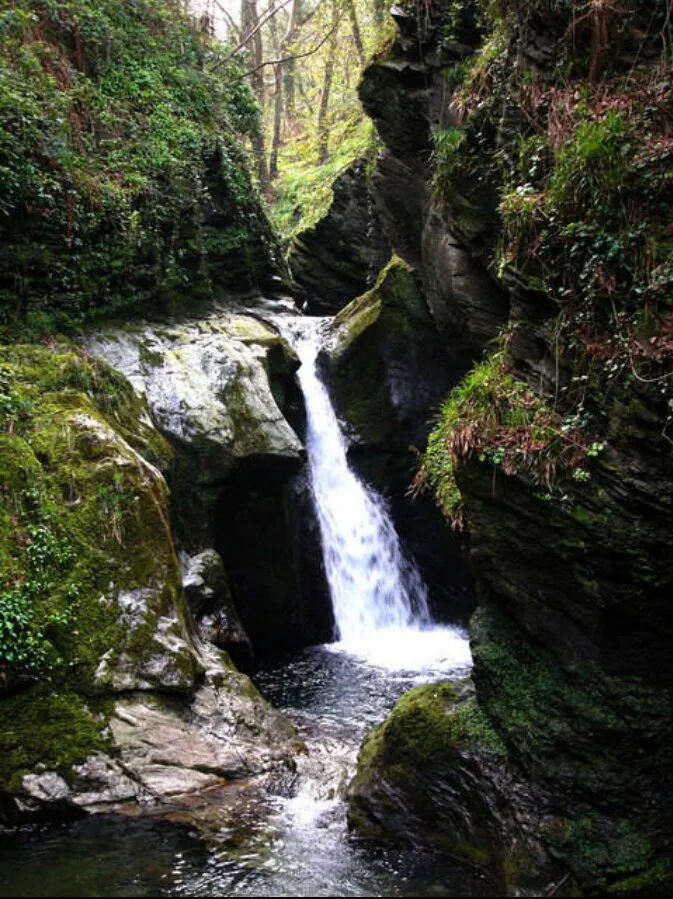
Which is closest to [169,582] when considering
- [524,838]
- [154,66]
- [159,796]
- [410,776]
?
[159,796]

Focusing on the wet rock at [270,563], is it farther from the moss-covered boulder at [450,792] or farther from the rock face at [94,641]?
the moss-covered boulder at [450,792]

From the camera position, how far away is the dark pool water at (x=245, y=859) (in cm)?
453

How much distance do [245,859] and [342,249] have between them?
1421 cm

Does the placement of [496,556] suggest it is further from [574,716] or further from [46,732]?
[46,732]

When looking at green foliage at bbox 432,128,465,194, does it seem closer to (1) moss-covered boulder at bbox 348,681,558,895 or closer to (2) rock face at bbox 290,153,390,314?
(1) moss-covered boulder at bbox 348,681,558,895

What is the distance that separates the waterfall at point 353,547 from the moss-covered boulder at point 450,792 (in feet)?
18.2

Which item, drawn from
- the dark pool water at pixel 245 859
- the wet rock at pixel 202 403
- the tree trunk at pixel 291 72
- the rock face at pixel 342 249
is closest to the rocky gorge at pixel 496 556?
the dark pool water at pixel 245 859

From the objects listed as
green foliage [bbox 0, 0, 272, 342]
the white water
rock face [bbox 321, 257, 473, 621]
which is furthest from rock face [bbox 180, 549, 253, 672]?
rock face [bbox 321, 257, 473, 621]

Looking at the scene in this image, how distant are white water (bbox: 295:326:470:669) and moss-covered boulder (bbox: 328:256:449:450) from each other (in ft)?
1.95

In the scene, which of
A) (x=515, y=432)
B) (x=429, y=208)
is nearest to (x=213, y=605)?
(x=515, y=432)

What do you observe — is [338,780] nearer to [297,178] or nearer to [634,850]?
[634,850]

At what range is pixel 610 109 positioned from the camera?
5.82 m

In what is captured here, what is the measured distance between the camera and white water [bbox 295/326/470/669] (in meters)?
11.6

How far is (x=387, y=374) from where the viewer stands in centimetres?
1330
